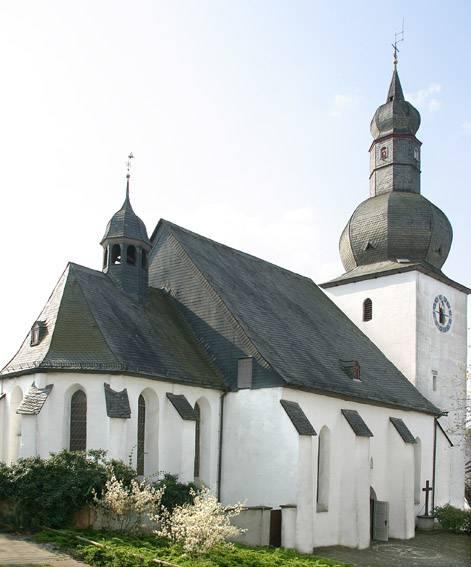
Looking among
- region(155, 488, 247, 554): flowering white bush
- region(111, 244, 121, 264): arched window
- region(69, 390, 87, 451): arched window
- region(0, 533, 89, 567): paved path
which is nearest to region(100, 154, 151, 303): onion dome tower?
region(111, 244, 121, 264): arched window

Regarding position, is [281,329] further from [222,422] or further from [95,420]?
[95,420]

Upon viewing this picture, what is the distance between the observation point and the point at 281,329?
1089 inches

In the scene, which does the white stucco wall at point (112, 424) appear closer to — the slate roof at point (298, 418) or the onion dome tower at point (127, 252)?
the slate roof at point (298, 418)

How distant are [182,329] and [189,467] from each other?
18.2 ft

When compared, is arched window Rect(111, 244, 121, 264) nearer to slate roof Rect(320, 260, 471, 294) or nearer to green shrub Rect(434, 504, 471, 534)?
slate roof Rect(320, 260, 471, 294)

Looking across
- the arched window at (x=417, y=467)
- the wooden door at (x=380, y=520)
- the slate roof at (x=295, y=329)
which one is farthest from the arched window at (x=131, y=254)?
the arched window at (x=417, y=467)

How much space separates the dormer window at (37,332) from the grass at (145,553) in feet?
22.8

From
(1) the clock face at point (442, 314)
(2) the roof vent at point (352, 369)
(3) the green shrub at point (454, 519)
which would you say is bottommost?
(3) the green shrub at point (454, 519)

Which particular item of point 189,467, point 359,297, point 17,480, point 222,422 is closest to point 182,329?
point 222,422

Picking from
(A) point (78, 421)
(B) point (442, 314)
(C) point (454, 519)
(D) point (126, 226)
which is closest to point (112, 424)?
(A) point (78, 421)

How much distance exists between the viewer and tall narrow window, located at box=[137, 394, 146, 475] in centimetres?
2232

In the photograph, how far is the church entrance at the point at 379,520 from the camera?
86.7ft

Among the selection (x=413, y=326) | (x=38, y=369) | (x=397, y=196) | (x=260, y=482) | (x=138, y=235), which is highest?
(x=397, y=196)

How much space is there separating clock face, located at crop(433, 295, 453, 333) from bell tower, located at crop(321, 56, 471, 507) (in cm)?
5
